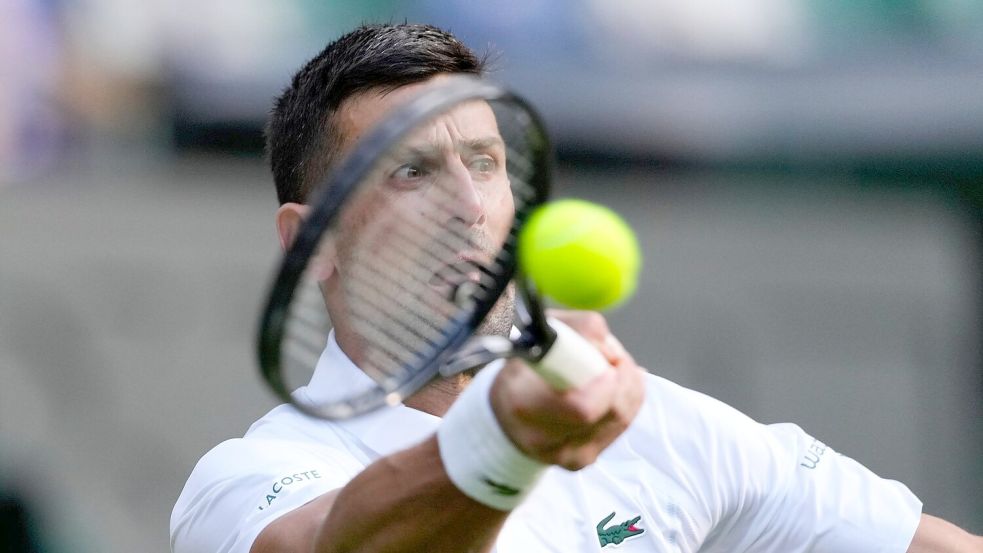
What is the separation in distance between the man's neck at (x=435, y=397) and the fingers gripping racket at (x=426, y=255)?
0.33 m

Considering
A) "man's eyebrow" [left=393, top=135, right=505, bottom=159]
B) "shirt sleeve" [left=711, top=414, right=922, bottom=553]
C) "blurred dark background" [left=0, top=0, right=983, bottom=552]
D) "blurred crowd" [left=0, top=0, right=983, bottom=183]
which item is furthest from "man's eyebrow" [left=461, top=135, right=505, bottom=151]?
"blurred dark background" [left=0, top=0, right=983, bottom=552]

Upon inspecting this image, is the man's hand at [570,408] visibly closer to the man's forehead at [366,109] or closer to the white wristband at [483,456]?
the white wristband at [483,456]

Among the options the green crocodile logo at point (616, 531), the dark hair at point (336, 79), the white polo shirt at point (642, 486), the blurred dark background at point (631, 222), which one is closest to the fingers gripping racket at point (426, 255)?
the white polo shirt at point (642, 486)

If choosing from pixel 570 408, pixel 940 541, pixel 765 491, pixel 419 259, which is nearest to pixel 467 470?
pixel 570 408

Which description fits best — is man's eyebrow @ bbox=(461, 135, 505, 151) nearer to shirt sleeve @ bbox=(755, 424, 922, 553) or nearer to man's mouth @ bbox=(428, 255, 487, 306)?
man's mouth @ bbox=(428, 255, 487, 306)

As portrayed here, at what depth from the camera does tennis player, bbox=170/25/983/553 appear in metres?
2.04

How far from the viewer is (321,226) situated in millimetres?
1878

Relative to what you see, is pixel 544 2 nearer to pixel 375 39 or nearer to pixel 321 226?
pixel 375 39

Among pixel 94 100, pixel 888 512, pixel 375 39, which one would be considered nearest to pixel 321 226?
pixel 375 39

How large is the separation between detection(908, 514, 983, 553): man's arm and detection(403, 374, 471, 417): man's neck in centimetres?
97

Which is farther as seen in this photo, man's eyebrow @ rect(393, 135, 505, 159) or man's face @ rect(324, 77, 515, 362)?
man's eyebrow @ rect(393, 135, 505, 159)

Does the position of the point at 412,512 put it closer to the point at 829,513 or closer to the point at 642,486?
the point at 642,486

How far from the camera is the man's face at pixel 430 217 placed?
7.61 ft

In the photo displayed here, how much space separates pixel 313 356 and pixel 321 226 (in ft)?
1.58
